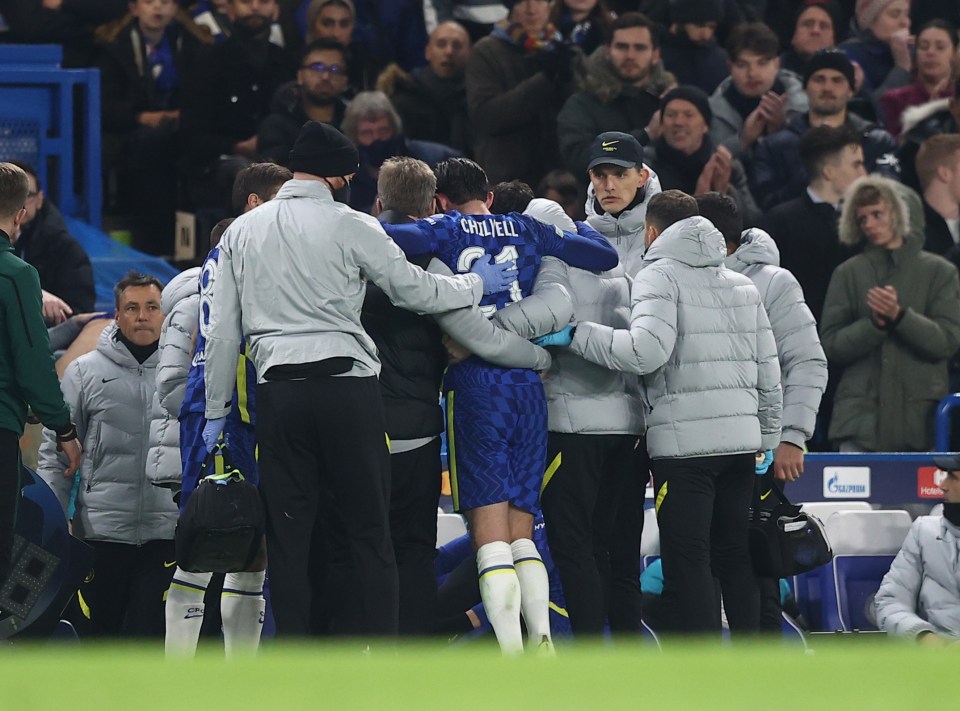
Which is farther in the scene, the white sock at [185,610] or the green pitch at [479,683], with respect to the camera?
the white sock at [185,610]

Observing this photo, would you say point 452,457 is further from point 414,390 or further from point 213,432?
point 213,432

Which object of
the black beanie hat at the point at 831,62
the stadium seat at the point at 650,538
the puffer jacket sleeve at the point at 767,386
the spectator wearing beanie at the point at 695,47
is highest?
the spectator wearing beanie at the point at 695,47

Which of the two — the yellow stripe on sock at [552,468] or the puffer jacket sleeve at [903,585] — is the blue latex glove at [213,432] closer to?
the yellow stripe on sock at [552,468]

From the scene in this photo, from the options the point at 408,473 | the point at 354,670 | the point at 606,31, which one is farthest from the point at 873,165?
the point at 354,670

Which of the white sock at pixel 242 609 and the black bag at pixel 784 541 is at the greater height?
the black bag at pixel 784 541

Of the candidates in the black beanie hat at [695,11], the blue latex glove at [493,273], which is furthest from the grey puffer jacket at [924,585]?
the black beanie hat at [695,11]

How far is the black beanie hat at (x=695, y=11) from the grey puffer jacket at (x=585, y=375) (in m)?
4.96

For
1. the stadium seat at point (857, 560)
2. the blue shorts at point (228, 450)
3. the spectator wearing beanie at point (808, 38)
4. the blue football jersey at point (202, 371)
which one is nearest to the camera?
the blue football jersey at point (202, 371)

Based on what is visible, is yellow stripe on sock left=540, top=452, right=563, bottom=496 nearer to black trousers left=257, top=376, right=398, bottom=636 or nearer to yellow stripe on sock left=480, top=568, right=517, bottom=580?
yellow stripe on sock left=480, top=568, right=517, bottom=580

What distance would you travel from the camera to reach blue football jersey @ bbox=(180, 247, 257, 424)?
6.79 meters

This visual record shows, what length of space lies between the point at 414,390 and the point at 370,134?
4665 mm

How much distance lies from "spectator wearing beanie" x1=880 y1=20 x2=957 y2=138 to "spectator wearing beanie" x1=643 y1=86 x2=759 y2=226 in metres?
1.62

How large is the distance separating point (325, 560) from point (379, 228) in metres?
1.28

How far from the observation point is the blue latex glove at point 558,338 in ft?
23.7
